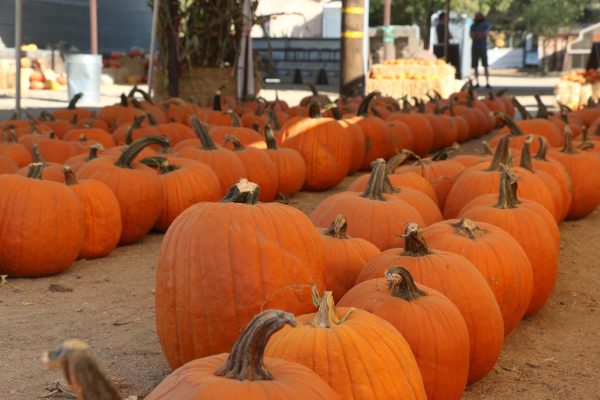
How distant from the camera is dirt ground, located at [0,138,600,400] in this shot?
9.18 feet

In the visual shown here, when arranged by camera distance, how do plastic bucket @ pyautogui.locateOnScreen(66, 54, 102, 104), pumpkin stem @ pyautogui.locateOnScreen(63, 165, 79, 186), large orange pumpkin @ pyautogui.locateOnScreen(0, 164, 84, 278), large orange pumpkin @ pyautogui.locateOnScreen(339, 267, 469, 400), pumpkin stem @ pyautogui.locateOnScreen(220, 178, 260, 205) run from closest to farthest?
1. large orange pumpkin @ pyautogui.locateOnScreen(339, 267, 469, 400)
2. pumpkin stem @ pyautogui.locateOnScreen(220, 178, 260, 205)
3. large orange pumpkin @ pyautogui.locateOnScreen(0, 164, 84, 278)
4. pumpkin stem @ pyautogui.locateOnScreen(63, 165, 79, 186)
5. plastic bucket @ pyautogui.locateOnScreen(66, 54, 102, 104)

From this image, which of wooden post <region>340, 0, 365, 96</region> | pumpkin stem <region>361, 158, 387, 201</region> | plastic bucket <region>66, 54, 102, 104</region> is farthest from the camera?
plastic bucket <region>66, 54, 102, 104</region>

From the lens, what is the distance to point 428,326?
2.46 m

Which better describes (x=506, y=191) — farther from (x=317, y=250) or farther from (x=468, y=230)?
(x=317, y=250)

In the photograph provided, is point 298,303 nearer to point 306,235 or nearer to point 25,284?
point 306,235

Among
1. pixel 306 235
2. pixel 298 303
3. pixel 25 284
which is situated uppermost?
pixel 306 235

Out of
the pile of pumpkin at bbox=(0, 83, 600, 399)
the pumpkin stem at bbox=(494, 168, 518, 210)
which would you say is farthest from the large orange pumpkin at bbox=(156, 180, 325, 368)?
the pumpkin stem at bbox=(494, 168, 518, 210)

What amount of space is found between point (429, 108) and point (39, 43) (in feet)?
Result: 63.3

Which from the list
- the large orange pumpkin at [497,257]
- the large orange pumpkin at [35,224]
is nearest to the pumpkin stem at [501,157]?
the large orange pumpkin at [497,257]

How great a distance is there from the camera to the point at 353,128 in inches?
270

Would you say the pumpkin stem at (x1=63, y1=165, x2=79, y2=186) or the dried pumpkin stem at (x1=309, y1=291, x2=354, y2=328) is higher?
the pumpkin stem at (x1=63, y1=165, x2=79, y2=186)

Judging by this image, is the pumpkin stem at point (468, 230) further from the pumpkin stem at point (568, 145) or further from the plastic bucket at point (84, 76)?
the plastic bucket at point (84, 76)

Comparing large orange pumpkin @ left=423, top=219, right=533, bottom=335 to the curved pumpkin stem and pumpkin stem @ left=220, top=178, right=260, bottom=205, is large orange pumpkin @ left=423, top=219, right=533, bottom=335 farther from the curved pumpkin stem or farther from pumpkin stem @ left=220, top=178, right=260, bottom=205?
the curved pumpkin stem

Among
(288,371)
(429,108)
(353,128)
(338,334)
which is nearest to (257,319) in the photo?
(288,371)
